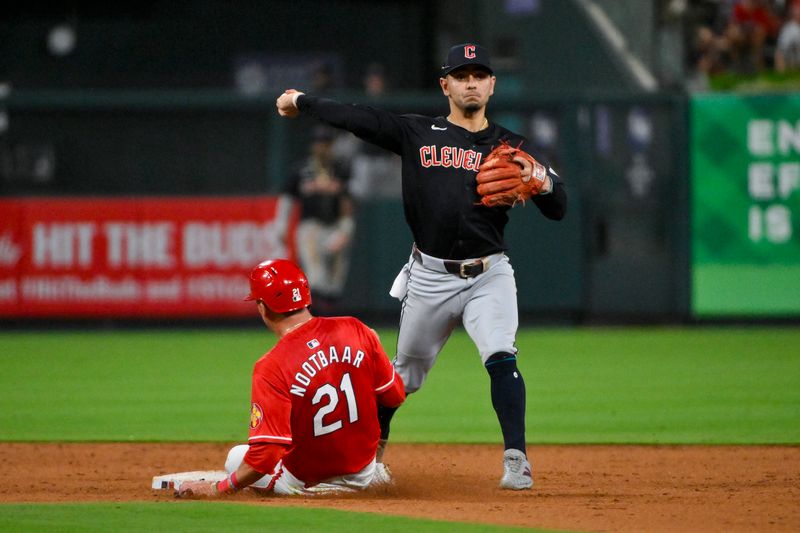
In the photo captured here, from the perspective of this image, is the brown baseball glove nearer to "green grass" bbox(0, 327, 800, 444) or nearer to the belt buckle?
the belt buckle

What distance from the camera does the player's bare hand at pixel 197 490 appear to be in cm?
541

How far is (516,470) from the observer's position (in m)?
5.76

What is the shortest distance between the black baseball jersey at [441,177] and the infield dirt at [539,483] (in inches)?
46.7

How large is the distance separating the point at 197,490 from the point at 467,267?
160 centimetres

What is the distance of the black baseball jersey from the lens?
5.89 m

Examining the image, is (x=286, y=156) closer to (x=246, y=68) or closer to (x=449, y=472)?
(x=246, y=68)

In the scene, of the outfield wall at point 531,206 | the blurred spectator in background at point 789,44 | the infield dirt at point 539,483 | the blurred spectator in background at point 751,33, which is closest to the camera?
the infield dirt at point 539,483

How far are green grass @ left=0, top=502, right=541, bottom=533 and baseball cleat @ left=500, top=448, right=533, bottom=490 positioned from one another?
40.2 inches

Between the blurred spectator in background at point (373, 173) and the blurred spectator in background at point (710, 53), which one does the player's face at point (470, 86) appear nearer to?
the blurred spectator in background at point (373, 173)

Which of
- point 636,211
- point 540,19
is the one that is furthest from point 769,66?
point 540,19

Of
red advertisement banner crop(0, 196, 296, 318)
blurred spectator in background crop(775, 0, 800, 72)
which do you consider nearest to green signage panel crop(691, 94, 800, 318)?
blurred spectator in background crop(775, 0, 800, 72)

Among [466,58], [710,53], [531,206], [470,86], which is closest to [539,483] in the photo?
[470,86]

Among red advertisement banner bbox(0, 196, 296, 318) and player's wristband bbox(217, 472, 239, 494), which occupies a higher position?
red advertisement banner bbox(0, 196, 296, 318)

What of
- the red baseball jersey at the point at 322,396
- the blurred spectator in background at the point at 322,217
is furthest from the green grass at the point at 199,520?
the blurred spectator in background at the point at 322,217
